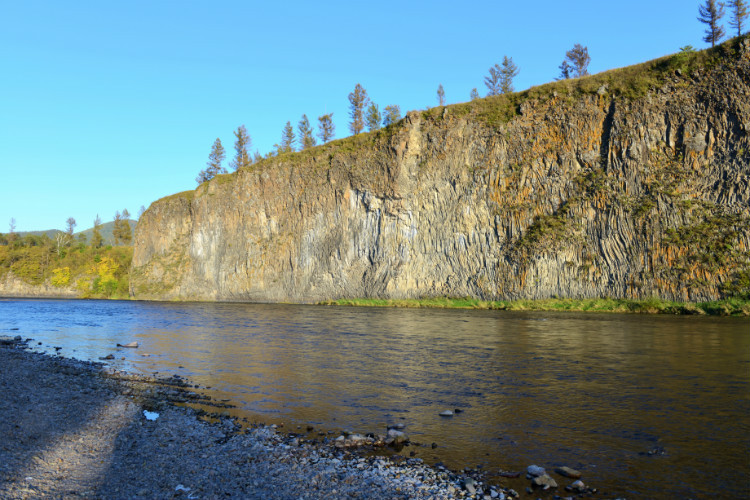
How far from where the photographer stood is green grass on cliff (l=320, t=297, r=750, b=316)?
33938mm

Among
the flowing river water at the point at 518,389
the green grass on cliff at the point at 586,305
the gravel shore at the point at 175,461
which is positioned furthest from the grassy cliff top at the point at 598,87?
the gravel shore at the point at 175,461

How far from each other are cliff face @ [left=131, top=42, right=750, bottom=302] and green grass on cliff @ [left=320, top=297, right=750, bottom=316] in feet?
4.18

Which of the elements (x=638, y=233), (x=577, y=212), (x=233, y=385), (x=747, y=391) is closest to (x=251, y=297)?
(x=577, y=212)

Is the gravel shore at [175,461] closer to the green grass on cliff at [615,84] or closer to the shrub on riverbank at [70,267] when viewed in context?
the green grass on cliff at [615,84]

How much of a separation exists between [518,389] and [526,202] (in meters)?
39.0

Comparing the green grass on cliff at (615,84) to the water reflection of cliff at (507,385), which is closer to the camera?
the water reflection of cliff at (507,385)

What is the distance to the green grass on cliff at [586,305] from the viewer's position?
1336 inches

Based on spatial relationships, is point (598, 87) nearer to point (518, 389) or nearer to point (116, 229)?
point (518, 389)

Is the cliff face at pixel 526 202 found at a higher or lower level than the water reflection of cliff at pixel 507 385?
higher

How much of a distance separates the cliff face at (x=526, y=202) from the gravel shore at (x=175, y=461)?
1544 inches

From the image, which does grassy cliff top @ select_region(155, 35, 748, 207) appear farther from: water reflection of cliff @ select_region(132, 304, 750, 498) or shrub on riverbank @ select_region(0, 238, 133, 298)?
shrub on riverbank @ select_region(0, 238, 133, 298)

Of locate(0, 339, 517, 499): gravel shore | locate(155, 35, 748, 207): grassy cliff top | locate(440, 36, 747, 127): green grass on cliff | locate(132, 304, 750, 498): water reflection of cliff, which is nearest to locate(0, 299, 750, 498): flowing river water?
locate(132, 304, 750, 498): water reflection of cliff

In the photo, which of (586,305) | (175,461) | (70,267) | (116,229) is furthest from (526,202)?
(116,229)

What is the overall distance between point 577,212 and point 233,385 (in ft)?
132
